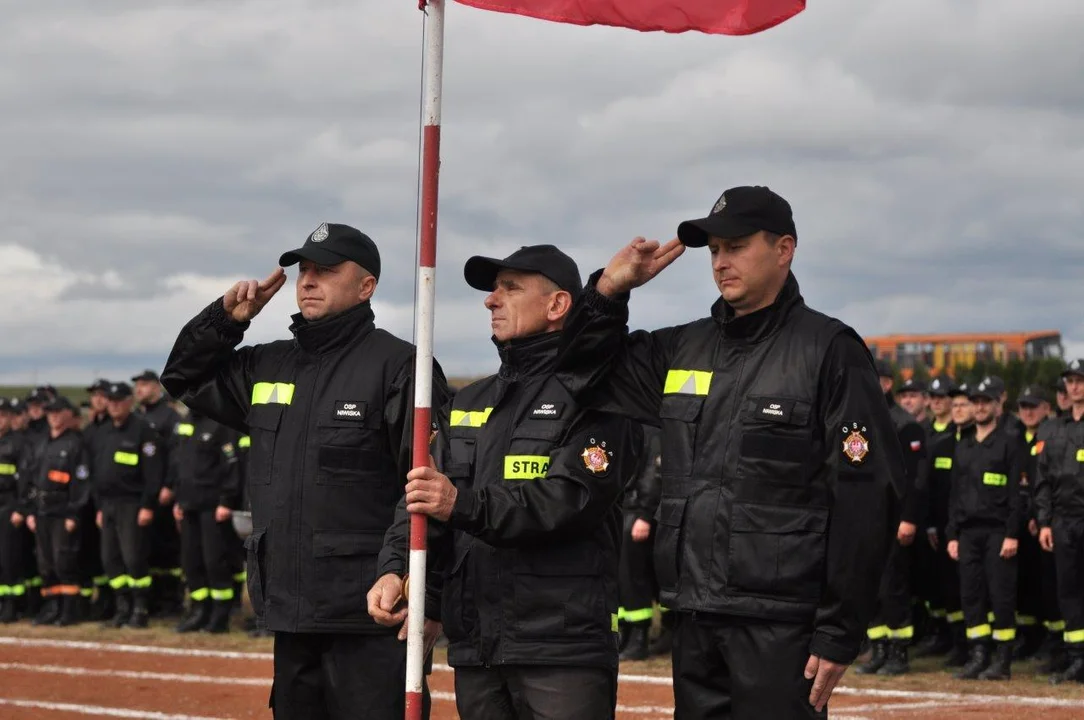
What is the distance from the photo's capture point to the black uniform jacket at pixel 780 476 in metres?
4.95

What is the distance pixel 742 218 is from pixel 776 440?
0.80 meters

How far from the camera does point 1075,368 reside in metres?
13.6

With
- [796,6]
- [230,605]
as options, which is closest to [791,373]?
[796,6]

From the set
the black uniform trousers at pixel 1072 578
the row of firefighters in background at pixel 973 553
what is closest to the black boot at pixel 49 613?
the row of firefighters in background at pixel 973 553

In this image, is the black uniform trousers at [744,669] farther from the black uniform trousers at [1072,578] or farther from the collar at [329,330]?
the black uniform trousers at [1072,578]

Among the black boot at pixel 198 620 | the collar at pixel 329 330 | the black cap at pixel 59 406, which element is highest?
the black cap at pixel 59 406

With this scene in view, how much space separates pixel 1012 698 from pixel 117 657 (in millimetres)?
8670

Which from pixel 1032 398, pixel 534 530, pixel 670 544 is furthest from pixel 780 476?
pixel 1032 398

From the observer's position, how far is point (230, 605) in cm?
1711

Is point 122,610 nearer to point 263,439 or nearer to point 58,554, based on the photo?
point 58,554

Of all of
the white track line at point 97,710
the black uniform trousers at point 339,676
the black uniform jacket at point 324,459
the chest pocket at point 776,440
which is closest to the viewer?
the chest pocket at point 776,440

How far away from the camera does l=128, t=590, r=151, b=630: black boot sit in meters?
18.0

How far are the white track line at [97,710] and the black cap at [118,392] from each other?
5737mm

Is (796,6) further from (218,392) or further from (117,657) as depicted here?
(117,657)
